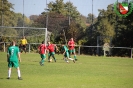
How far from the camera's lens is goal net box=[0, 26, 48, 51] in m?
45.9

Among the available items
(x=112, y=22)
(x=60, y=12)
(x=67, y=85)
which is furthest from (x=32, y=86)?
(x=60, y=12)

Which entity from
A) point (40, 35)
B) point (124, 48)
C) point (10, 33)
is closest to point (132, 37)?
point (124, 48)

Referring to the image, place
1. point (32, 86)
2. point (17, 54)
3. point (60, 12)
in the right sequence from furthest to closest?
point (60, 12)
point (17, 54)
point (32, 86)

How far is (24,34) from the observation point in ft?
157

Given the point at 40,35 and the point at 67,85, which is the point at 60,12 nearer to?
the point at 40,35

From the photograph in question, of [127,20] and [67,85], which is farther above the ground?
[127,20]

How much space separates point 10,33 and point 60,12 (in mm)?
20158

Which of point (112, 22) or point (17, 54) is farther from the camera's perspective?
point (112, 22)

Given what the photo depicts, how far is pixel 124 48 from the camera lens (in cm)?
4659

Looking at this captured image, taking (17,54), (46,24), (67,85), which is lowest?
(67,85)

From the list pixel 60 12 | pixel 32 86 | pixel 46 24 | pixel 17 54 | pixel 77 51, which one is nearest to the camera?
pixel 32 86

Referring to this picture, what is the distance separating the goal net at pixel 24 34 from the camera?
45.9 metres

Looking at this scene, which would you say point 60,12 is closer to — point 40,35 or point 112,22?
point 112,22

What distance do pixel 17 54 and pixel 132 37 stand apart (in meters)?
33.4
